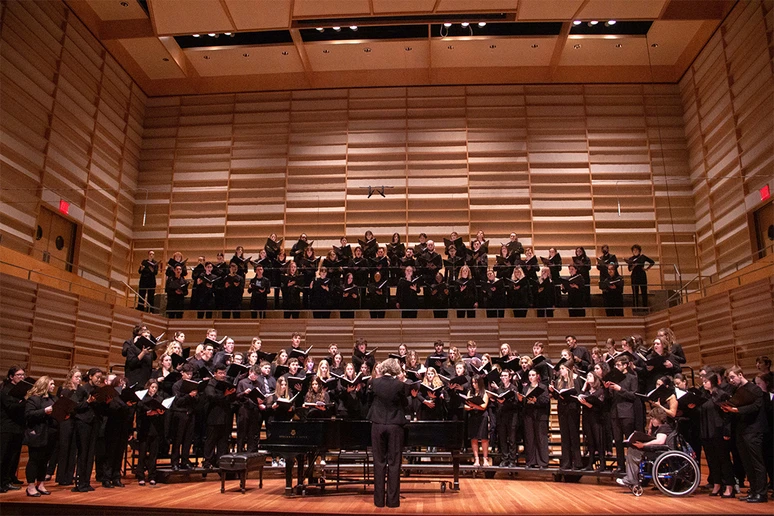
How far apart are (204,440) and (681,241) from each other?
9573 mm

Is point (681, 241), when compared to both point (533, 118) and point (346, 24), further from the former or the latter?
point (346, 24)

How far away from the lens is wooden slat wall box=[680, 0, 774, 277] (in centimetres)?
962

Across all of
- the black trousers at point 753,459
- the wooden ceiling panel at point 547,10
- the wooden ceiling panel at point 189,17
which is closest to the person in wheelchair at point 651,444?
the black trousers at point 753,459

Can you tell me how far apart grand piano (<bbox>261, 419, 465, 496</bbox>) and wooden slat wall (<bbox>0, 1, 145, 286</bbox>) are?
5572 mm

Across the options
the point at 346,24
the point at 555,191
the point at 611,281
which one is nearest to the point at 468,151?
the point at 555,191

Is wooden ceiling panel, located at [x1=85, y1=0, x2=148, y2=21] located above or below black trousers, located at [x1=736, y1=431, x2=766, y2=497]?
above

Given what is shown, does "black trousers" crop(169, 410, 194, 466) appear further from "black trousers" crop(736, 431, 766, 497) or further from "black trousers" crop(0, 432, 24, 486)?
"black trousers" crop(736, 431, 766, 497)

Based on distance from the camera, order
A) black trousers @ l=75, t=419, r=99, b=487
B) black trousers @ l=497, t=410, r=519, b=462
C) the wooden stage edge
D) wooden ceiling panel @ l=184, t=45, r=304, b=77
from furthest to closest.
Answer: wooden ceiling panel @ l=184, t=45, r=304, b=77 → black trousers @ l=497, t=410, r=519, b=462 → black trousers @ l=75, t=419, r=99, b=487 → the wooden stage edge

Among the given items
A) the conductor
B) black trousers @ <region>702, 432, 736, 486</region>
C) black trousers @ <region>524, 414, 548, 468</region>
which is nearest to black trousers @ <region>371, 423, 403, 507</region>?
the conductor

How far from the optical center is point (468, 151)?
508 inches

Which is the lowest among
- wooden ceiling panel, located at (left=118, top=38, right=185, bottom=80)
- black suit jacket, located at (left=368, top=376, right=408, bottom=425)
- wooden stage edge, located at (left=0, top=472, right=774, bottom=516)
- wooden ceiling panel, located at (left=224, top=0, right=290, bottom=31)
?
wooden stage edge, located at (left=0, top=472, right=774, bottom=516)

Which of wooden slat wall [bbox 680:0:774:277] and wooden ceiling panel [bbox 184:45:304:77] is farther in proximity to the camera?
wooden ceiling panel [bbox 184:45:304:77]

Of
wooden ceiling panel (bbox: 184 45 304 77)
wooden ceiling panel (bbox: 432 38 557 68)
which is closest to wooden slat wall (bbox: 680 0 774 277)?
wooden ceiling panel (bbox: 432 38 557 68)

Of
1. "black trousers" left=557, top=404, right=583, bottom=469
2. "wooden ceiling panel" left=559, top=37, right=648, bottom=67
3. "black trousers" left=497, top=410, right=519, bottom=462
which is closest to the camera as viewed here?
"black trousers" left=557, top=404, right=583, bottom=469
